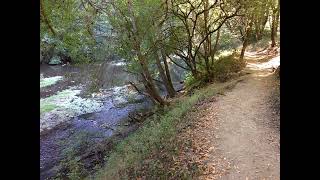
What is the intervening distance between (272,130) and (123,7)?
4.12 metres

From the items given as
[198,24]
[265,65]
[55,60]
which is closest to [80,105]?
[55,60]

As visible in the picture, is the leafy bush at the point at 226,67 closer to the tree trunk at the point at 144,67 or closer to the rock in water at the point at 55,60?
the tree trunk at the point at 144,67

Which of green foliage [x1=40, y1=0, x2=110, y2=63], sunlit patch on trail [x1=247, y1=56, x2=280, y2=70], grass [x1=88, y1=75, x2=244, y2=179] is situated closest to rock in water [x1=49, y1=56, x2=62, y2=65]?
green foliage [x1=40, y1=0, x2=110, y2=63]

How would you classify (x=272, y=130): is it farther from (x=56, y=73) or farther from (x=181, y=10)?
(x=56, y=73)

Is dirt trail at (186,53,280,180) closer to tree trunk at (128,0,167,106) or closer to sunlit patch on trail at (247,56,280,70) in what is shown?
tree trunk at (128,0,167,106)

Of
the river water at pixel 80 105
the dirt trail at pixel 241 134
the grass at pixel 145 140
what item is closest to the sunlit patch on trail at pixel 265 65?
the dirt trail at pixel 241 134

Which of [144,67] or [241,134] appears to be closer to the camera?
[241,134]

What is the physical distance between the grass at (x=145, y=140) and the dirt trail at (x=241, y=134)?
539mm

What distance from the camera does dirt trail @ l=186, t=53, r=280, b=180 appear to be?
5.07 metres

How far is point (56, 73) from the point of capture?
29.8 ft

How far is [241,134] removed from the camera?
614 cm

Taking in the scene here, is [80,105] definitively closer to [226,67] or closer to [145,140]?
[145,140]

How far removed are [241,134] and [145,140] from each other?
202cm
